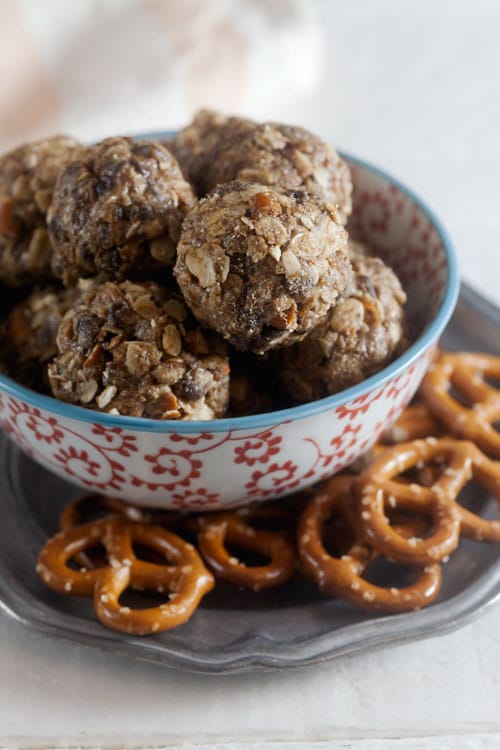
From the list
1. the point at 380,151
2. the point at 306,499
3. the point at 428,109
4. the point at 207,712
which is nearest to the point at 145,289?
the point at 306,499

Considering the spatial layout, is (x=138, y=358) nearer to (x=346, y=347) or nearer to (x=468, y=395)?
(x=346, y=347)

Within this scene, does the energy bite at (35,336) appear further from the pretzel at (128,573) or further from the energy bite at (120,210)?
the pretzel at (128,573)

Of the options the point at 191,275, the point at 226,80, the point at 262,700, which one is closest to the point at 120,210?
the point at 191,275

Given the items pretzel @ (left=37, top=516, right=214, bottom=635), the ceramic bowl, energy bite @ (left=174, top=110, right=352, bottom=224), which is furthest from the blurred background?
pretzel @ (left=37, top=516, right=214, bottom=635)

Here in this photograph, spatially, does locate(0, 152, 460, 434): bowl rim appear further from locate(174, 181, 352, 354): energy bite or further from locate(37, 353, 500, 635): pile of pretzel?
locate(37, 353, 500, 635): pile of pretzel

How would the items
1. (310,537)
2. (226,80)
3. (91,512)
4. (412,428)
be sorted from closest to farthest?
(310,537) → (91,512) → (412,428) → (226,80)

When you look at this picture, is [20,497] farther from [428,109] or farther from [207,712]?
[428,109]
